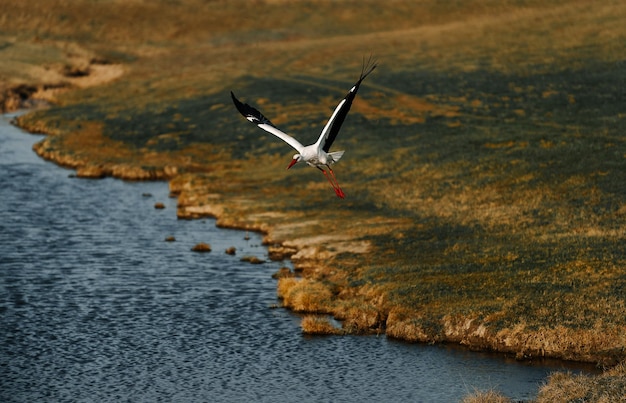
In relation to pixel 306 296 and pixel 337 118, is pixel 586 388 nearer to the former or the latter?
pixel 337 118

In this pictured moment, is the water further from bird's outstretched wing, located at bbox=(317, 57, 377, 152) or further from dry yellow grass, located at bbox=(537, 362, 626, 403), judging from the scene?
bird's outstretched wing, located at bbox=(317, 57, 377, 152)

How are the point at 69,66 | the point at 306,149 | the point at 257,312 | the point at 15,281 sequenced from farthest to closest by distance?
the point at 69,66
the point at 15,281
the point at 257,312
the point at 306,149

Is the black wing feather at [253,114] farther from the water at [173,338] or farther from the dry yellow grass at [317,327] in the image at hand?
the dry yellow grass at [317,327]

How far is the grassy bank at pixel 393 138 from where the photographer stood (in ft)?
154

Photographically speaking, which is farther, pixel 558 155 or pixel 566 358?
pixel 558 155

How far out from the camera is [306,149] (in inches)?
1486

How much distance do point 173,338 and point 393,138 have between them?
50272 millimetres

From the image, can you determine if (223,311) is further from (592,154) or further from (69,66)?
(69,66)

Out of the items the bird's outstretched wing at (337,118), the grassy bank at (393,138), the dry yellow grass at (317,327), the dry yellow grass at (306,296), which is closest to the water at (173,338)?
the dry yellow grass at (317,327)

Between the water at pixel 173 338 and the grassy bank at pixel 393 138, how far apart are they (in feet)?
8.56

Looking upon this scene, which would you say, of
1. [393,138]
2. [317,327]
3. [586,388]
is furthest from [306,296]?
[393,138]

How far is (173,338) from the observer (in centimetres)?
4506

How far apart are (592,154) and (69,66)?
91.6m

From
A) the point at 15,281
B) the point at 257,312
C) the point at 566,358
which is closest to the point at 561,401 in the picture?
the point at 566,358
